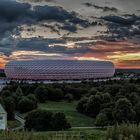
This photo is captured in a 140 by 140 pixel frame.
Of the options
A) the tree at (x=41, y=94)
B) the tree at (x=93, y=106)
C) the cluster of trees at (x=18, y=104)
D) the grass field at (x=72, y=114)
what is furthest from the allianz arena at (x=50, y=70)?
the tree at (x=93, y=106)

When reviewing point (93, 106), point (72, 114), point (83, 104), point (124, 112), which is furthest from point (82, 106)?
point (124, 112)

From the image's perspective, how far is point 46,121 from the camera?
53.1 meters

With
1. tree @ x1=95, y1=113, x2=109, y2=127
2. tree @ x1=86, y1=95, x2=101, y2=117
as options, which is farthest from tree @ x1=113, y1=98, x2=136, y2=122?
tree @ x1=86, y1=95, x2=101, y2=117

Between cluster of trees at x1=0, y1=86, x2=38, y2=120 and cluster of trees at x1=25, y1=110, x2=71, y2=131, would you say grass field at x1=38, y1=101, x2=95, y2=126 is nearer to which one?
cluster of trees at x1=0, y1=86, x2=38, y2=120

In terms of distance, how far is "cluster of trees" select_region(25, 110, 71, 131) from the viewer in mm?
52094

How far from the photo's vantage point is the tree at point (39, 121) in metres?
52.2

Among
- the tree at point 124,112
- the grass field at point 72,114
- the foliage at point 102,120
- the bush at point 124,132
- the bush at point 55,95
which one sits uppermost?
the bush at point 124,132

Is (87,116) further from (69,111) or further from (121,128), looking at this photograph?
(121,128)

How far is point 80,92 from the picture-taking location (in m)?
92.5

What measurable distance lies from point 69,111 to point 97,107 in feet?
21.9

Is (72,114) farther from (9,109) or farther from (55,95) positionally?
(55,95)

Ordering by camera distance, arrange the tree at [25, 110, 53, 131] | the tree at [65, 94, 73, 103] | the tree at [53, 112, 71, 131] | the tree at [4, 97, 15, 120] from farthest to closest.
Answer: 1. the tree at [65, 94, 73, 103]
2. the tree at [4, 97, 15, 120]
3. the tree at [25, 110, 53, 131]
4. the tree at [53, 112, 71, 131]

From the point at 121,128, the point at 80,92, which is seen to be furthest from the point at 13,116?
the point at 121,128

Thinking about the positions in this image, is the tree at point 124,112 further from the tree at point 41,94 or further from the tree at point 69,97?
the tree at point 41,94
